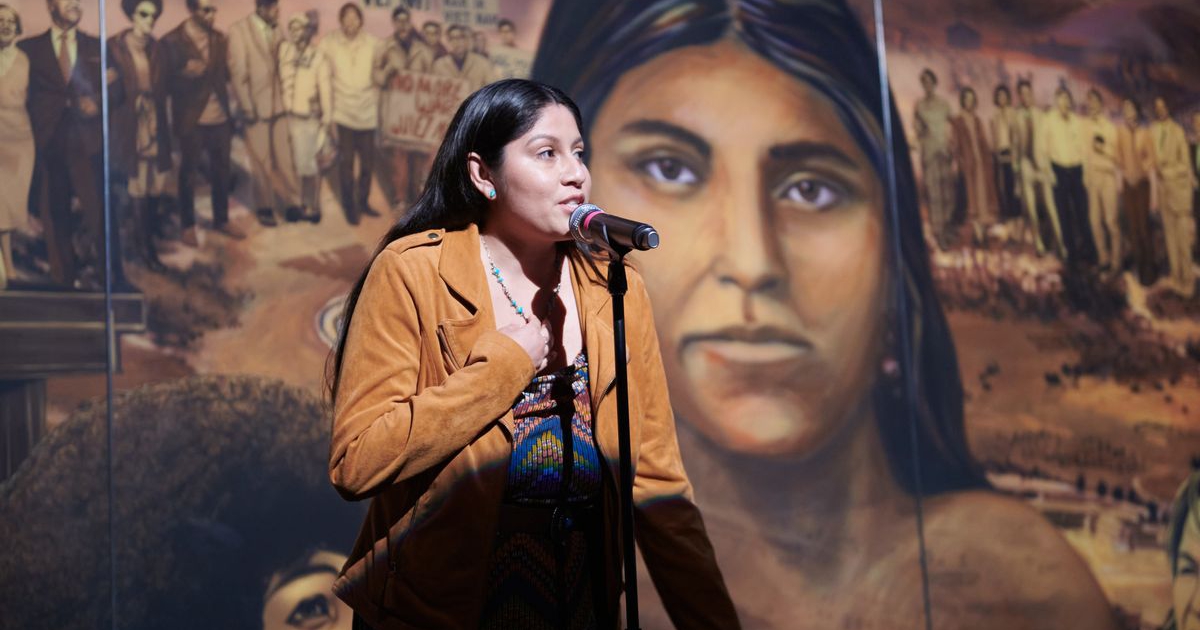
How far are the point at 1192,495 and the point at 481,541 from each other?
430 centimetres

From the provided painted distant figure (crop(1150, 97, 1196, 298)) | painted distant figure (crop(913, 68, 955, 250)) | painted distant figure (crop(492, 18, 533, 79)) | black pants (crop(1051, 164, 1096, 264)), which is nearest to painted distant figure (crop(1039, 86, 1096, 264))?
black pants (crop(1051, 164, 1096, 264))

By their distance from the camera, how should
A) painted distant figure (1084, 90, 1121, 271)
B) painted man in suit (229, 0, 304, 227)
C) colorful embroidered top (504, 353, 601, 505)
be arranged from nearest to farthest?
colorful embroidered top (504, 353, 601, 505) → painted man in suit (229, 0, 304, 227) → painted distant figure (1084, 90, 1121, 271)

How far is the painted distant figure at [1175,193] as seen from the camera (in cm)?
509

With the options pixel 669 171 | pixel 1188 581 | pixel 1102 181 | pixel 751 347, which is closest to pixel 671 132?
pixel 669 171

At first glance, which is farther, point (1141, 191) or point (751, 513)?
point (1141, 191)

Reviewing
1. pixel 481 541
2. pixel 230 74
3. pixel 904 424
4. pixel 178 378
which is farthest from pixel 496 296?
pixel 904 424

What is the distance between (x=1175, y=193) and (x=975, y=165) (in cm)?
109

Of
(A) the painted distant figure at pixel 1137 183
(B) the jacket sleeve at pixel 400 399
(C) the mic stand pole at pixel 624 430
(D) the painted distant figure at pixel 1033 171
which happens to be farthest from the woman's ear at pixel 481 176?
(A) the painted distant figure at pixel 1137 183

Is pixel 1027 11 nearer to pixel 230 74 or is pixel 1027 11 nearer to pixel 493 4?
pixel 493 4

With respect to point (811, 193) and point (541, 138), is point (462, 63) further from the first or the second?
point (541, 138)

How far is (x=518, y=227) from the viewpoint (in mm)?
2021

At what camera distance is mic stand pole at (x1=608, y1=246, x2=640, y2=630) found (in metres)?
1.64

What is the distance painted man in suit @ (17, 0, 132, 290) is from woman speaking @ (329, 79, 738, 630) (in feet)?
7.15

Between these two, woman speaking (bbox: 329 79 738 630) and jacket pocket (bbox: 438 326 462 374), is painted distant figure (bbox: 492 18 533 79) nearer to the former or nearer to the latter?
woman speaking (bbox: 329 79 738 630)
